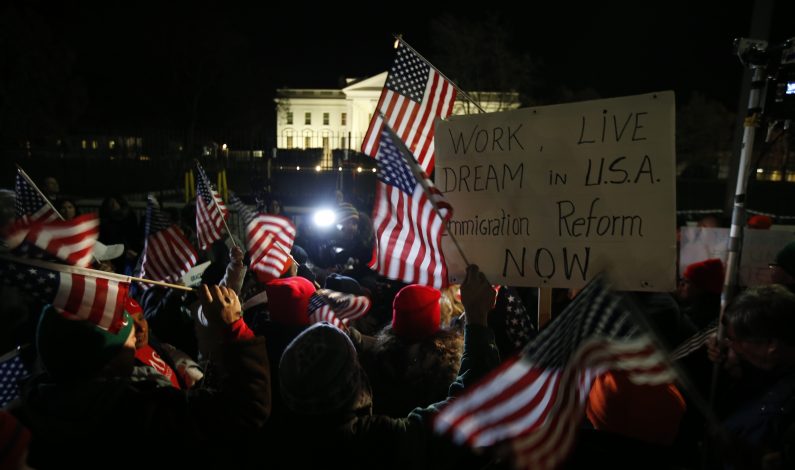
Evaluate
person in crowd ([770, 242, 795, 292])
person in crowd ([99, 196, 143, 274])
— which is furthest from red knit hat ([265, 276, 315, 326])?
person in crowd ([99, 196, 143, 274])

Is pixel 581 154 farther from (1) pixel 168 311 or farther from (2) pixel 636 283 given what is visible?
(1) pixel 168 311

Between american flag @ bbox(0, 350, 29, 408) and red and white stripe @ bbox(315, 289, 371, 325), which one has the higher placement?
red and white stripe @ bbox(315, 289, 371, 325)

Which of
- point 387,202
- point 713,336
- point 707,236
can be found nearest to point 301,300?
point 387,202

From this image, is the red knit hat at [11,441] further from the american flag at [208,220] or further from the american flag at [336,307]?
the american flag at [208,220]

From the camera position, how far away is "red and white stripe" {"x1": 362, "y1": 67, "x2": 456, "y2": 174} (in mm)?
4152

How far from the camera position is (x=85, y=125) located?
37.2m

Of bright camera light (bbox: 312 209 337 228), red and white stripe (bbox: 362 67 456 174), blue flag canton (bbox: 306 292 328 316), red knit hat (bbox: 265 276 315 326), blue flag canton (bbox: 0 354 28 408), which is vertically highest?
red and white stripe (bbox: 362 67 456 174)

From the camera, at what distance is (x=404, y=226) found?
3021mm

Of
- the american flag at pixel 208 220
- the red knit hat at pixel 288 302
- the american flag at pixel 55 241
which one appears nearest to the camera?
the american flag at pixel 55 241

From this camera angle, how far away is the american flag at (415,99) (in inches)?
164

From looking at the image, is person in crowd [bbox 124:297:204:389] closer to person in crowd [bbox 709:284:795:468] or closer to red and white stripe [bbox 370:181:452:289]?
→ red and white stripe [bbox 370:181:452:289]

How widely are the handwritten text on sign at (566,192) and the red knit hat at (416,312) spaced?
0.62ft

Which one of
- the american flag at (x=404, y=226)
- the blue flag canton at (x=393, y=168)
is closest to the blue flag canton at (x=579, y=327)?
the american flag at (x=404, y=226)

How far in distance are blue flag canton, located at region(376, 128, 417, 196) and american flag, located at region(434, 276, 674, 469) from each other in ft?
3.94
